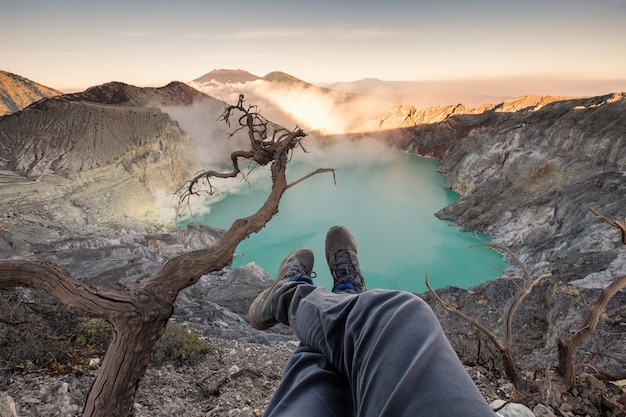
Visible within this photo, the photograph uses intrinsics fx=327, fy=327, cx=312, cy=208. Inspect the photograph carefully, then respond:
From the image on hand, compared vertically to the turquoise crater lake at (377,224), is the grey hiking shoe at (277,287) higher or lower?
higher

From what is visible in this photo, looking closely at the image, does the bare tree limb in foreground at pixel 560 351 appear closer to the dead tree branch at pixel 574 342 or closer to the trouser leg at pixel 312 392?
the dead tree branch at pixel 574 342

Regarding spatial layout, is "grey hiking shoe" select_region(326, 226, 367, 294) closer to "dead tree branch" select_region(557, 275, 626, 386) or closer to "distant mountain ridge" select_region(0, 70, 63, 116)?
"dead tree branch" select_region(557, 275, 626, 386)

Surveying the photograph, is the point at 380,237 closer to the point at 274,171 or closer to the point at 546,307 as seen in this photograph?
the point at 546,307

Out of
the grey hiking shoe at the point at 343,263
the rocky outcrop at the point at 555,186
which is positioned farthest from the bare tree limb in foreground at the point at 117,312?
the rocky outcrop at the point at 555,186

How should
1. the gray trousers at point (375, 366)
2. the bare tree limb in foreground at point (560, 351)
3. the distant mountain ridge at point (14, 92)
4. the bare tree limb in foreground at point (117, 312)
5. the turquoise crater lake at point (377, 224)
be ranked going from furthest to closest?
the distant mountain ridge at point (14, 92), the turquoise crater lake at point (377, 224), the bare tree limb in foreground at point (560, 351), the bare tree limb in foreground at point (117, 312), the gray trousers at point (375, 366)

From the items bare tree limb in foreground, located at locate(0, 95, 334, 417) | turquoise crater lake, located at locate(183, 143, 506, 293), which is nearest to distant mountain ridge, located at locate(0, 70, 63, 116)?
turquoise crater lake, located at locate(183, 143, 506, 293)

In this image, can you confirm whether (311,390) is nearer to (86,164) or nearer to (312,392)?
(312,392)

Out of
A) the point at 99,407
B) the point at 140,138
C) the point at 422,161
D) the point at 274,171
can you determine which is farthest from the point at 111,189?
the point at 422,161
